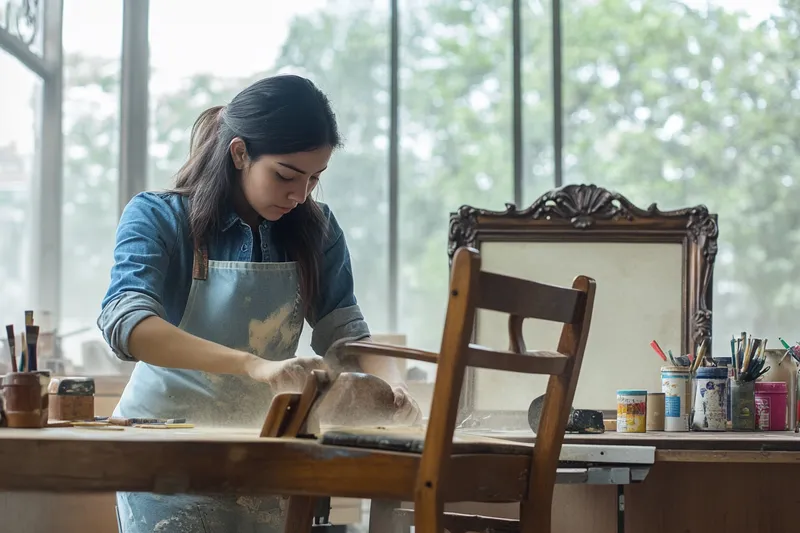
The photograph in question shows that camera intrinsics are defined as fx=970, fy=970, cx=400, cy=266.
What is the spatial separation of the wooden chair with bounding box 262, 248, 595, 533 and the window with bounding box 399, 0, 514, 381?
6.84ft

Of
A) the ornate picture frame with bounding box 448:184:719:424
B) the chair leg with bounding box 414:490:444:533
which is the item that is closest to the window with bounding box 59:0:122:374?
the ornate picture frame with bounding box 448:184:719:424

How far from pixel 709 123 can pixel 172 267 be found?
2263 millimetres

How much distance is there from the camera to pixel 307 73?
11.3 feet

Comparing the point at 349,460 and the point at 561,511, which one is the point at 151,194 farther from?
the point at 561,511

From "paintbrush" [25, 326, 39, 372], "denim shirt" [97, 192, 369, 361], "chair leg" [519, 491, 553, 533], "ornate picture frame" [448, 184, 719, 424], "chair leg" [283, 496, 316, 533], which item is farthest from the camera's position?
"ornate picture frame" [448, 184, 719, 424]

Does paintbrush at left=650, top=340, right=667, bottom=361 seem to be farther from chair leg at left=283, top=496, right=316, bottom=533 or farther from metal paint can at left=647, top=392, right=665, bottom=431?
chair leg at left=283, top=496, right=316, bottom=533

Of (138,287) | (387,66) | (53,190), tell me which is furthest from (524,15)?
(138,287)

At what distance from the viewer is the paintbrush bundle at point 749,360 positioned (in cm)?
226

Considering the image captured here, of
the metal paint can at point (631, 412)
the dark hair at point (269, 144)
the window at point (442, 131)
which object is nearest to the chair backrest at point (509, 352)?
the dark hair at point (269, 144)

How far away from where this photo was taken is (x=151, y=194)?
5.51 feet

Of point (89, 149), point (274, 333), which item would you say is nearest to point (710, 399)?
point (274, 333)

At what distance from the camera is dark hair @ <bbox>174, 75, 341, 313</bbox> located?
160 centimetres

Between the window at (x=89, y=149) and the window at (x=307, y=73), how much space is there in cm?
14

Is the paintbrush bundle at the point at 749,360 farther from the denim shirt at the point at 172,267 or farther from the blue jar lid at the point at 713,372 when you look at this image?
the denim shirt at the point at 172,267
